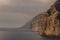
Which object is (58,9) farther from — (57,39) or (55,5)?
(57,39)

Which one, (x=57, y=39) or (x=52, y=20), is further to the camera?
(x=52, y=20)

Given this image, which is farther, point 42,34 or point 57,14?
point 42,34

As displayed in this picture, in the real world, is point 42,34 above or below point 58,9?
below

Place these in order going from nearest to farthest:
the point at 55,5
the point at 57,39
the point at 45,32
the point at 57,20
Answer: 1. the point at 57,39
2. the point at 57,20
3. the point at 55,5
4. the point at 45,32

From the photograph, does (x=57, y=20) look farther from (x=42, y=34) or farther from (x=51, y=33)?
(x=42, y=34)

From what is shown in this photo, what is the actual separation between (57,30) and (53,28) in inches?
236

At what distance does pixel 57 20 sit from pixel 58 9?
4.35 m

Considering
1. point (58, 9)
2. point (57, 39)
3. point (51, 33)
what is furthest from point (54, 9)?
point (57, 39)

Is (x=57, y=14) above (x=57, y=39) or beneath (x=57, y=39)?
above

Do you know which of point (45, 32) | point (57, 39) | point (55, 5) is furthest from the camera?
point (45, 32)

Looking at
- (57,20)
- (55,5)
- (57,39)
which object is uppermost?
(55,5)

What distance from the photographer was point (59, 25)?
7475 centimetres

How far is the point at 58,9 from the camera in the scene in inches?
3157

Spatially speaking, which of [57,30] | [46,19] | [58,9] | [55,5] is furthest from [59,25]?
[46,19]
